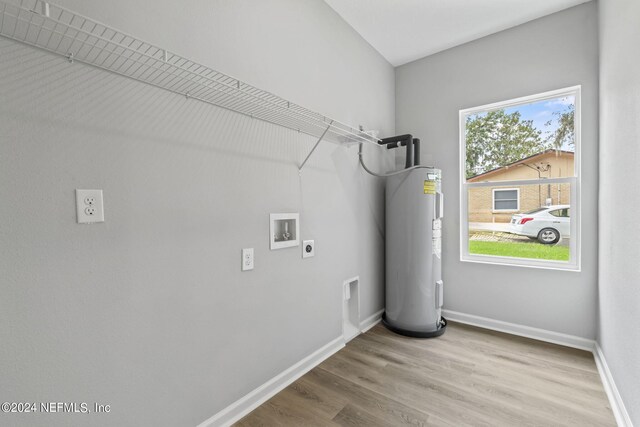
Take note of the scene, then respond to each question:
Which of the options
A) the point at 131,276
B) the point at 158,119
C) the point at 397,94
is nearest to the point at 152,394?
the point at 131,276

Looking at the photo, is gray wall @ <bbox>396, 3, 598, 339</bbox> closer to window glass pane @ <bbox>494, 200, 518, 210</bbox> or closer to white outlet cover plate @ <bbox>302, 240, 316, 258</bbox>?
window glass pane @ <bbox>494, 200, 518, 210</bbox>

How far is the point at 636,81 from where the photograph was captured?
49.9 inches

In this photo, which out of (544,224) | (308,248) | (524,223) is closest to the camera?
(308,248)

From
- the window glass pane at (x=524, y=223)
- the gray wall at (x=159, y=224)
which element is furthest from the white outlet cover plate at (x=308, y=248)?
the window glass pane at (x=524, y=223)

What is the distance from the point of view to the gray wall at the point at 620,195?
128 centimetres

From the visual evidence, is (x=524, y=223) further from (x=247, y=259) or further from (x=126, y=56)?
(x=126, y=56)

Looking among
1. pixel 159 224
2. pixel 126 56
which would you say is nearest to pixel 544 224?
pixel 159 224

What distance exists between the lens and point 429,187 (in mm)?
2410

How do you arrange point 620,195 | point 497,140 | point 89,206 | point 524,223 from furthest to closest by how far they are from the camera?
point 497,140 → point 524,223 → point 620,195 → point 89,206

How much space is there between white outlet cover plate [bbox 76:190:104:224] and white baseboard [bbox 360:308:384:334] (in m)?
2.17

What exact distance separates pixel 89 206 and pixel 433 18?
273 cm

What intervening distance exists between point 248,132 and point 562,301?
277cm

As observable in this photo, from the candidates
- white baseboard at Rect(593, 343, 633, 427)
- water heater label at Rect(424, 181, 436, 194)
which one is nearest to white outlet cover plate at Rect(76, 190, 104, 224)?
water heater label at Rect(424, 181, 436, 194)

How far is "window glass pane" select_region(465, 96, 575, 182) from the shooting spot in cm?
229
